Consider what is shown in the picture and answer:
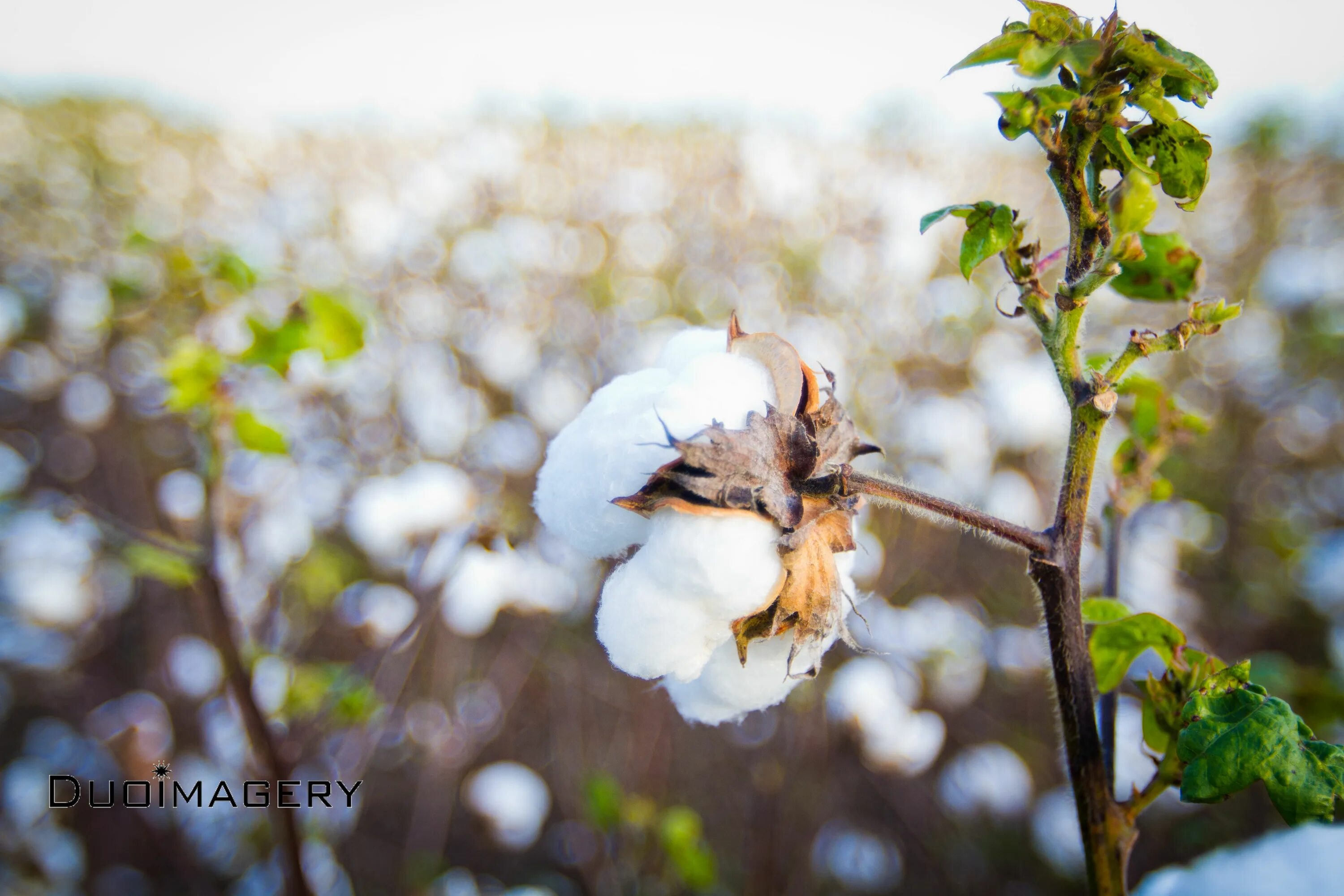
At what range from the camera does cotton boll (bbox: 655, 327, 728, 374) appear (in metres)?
0.59

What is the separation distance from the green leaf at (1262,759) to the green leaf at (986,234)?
0.38 meters

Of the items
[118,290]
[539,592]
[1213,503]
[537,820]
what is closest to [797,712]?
[539,592]

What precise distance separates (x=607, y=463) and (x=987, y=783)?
9.67 ft

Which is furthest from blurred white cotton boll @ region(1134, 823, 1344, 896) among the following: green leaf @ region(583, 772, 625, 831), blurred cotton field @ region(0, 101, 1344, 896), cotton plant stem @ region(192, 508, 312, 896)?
green leaf @ region(583, 772, 625, 831)

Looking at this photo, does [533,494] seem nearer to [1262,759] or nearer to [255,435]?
[255,435]

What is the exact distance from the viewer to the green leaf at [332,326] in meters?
1.13

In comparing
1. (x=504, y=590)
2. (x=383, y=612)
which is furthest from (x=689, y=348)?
(x=383, y=612)

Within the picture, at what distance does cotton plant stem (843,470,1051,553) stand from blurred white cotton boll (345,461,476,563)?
1.06m

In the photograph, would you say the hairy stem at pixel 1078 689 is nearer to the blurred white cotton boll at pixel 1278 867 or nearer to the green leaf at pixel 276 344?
the blurred white cotton boll at pixel 1278 867

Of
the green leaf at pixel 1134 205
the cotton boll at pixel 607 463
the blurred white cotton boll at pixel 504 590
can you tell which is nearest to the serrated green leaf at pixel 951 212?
the green leaf at pixel 1134 205

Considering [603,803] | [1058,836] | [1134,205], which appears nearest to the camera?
[1134,205]

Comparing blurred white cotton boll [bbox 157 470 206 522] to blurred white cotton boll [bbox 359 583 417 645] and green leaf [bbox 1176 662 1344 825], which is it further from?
green leaf [bbox 1176 662 1344 825]

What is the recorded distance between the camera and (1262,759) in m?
0.49

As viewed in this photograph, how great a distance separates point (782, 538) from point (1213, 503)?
3.65 meters
